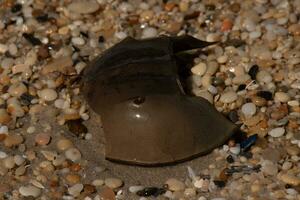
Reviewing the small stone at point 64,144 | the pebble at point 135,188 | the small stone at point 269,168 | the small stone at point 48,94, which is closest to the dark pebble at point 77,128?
the small stone at point 64,144

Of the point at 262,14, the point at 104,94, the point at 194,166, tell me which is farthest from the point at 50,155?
the point at 262,14

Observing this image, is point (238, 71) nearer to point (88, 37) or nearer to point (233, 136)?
point (233, 136)

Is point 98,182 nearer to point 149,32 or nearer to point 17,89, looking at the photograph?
point 17,89

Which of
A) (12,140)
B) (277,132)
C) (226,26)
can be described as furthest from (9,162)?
(226,26)

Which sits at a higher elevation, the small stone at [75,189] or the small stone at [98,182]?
the small stone at [98,182]

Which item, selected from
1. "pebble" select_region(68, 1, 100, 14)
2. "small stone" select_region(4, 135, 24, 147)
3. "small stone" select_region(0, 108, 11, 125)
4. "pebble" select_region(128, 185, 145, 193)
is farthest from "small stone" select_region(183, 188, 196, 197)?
"pebble" select_region(68, 1, 100, 14)

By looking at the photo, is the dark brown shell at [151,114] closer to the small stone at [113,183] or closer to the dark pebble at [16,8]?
the small stone at [113,183]
